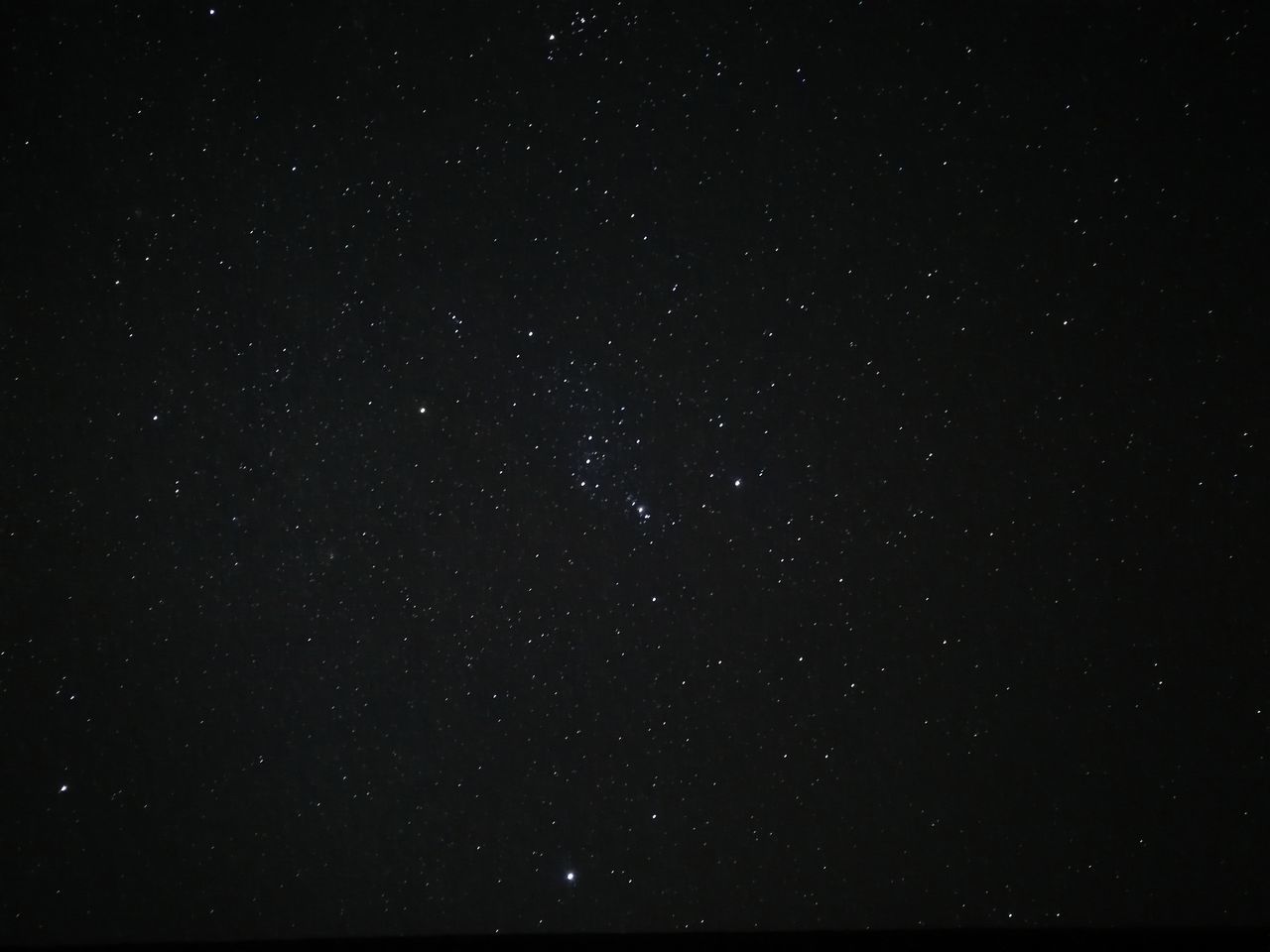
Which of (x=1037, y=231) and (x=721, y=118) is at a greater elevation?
(x=721, y=118)

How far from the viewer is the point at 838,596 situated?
30.9 inches

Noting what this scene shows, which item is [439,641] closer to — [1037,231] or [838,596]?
[838,596]

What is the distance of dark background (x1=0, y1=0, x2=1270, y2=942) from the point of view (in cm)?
76

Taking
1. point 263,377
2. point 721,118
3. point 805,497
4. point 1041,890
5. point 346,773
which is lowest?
point 1041,890

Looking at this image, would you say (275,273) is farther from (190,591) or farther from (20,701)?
(20,701)

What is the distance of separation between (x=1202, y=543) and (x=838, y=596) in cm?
39

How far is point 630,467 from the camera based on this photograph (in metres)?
0.78

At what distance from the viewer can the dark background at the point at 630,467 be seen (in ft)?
2.50

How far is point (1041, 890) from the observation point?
0.80m

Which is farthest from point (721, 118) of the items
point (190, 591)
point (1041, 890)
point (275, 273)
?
point (1041, 890)

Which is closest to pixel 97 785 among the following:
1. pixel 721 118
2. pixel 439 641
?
pixel 439 641

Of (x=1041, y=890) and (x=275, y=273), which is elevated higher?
(x=275, y=273)

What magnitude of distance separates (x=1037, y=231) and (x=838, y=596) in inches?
16.9

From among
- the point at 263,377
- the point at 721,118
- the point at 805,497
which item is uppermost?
the point at 721,118
